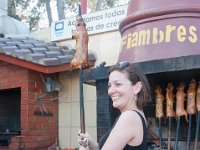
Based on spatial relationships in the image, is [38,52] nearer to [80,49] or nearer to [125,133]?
[80,49]

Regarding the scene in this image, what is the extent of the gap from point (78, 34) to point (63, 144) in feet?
10.1

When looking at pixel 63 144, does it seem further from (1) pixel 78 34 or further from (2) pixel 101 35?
(1) pixel 78 34

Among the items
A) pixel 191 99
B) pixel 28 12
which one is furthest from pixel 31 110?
pixel 28 12

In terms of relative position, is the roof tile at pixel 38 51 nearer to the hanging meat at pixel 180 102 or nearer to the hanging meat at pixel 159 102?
the hanging meat at pixel 159 102

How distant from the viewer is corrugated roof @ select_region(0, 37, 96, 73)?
4840 mm

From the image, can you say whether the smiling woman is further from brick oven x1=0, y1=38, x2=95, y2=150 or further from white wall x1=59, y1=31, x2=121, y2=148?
white wall x1=59, y1=31, x2=121, y2=148

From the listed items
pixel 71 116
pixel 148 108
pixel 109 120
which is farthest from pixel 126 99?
pixel 71 116

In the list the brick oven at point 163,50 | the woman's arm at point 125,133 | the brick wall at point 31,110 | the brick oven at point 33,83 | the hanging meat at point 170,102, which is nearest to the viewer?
the woman's arm at point 125,133

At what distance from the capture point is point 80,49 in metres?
2.71

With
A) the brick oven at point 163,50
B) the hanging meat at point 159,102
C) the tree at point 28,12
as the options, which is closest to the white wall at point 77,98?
the brick oven at point 163,50

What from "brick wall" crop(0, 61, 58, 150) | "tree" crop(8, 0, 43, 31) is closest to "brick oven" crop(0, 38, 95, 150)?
"brick wall" crop(0, 61, 58, 150)

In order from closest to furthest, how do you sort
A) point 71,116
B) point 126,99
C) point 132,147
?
point 132,147
point 126,99
point 71,116

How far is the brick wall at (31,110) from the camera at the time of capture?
5047 millimetres

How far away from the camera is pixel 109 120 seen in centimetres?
339
